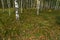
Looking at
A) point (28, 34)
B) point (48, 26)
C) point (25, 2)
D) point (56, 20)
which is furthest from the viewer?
point (25, 2)

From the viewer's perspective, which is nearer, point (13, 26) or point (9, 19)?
point (13, 26)

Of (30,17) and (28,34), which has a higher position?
(30,17)

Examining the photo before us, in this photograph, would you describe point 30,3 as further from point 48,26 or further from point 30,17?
point 48,26

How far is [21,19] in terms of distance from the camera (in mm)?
16203

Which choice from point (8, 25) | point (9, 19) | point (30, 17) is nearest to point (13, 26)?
point (8, 25)

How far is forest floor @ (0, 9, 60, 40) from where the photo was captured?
13.8 meters

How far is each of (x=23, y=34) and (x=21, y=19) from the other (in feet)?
8.47

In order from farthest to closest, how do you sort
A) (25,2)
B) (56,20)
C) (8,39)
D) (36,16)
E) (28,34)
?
(25,2)
(36,16)
(56,20)
(28,34)
(8,39)

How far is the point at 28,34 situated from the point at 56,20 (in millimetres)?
4116

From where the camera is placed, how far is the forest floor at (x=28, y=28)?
1376cm

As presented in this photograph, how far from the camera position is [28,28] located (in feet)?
48.6

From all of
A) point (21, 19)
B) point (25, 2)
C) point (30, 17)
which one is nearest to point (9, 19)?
point (21, 19)

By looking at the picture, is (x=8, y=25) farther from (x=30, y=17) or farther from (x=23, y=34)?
(x=30, y=17)

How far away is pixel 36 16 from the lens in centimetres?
1794
